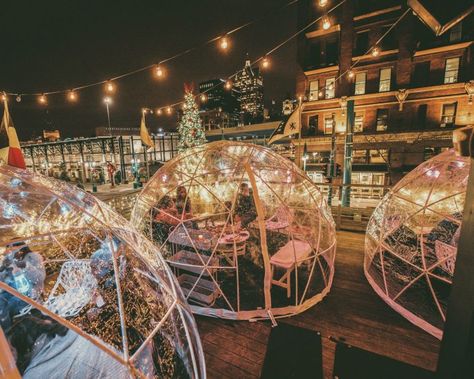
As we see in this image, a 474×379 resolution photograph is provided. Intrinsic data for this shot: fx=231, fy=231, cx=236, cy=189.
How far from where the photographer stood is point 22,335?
8.64ft

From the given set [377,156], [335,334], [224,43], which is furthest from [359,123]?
[335,334]

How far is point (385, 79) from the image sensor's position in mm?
15344

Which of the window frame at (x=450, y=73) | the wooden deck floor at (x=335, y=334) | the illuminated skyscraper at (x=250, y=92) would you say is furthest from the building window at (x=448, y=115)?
the illuminated skyscraper at (x=250, y=92)

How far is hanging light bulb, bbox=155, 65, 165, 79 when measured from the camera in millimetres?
5489

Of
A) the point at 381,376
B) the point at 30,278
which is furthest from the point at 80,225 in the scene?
the point at 381,376

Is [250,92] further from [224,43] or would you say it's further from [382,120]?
[224,43]

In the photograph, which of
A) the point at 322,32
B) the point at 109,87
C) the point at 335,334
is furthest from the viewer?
the point at 322,32

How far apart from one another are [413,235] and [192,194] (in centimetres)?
634

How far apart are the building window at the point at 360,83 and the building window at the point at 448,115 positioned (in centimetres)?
485

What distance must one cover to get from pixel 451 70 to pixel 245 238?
57.9 feet

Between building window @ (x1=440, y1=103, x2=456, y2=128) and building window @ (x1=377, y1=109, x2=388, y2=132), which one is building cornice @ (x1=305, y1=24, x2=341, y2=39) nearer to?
building window @ (x1=377, y1=109, x2=388, y2=132)

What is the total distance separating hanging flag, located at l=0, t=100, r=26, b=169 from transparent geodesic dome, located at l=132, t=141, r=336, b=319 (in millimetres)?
2331

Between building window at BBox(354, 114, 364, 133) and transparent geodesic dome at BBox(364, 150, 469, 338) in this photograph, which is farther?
building window at BBox(354, 114, 364, 133)

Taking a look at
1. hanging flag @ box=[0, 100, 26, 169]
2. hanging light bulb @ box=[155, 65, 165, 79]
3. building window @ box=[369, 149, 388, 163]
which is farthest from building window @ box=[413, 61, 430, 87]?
hanging flag @ box=[0, 100, 26, 169]
